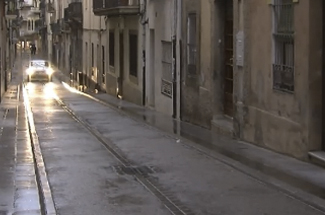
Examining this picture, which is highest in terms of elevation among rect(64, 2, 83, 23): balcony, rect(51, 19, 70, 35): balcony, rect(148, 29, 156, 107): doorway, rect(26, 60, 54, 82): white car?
rect(64, 2, 83, 23): balcony

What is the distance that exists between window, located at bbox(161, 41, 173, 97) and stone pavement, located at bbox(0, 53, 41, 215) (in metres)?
4.60

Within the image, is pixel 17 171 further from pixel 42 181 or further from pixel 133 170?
pixel 133 170

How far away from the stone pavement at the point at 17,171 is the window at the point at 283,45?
4.81 m

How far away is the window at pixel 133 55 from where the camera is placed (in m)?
29.9

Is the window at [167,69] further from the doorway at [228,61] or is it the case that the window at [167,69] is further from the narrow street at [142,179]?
the narrow street at [142,179]

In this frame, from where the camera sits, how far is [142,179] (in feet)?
38.6

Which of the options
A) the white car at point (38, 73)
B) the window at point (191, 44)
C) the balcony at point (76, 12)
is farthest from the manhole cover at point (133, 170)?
the white car at point (38, 73)

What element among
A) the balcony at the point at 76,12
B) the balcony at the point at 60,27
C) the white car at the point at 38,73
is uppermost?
the balcony at the point at 76,12

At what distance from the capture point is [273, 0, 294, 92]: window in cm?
1355

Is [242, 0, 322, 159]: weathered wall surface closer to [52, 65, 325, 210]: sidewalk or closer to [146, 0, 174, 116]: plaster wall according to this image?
[52, 65, 325, 210]: sidewalk

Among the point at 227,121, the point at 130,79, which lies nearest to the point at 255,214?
the point at 227,121

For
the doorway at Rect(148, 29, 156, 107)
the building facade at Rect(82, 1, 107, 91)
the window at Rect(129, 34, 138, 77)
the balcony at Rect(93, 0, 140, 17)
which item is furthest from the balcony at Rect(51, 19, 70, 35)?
the doorway at Rect(148, 29, 156, 107)

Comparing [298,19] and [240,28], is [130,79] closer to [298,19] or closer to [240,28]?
[240,28]

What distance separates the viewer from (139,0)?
28.7m
